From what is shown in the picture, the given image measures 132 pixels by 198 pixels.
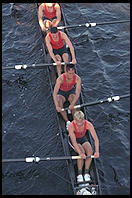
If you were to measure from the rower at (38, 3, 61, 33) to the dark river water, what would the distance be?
1225mm

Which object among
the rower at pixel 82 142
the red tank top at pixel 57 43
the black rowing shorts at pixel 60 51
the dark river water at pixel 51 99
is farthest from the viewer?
the black rowing shorts at pixel 60 51

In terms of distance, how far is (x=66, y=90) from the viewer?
33.3ft

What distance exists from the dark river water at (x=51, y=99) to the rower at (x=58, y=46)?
4.13 ft

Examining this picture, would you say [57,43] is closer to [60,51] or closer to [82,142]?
[60,51]

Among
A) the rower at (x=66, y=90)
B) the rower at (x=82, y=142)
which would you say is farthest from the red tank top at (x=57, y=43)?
the rower at (x=82, y=142)

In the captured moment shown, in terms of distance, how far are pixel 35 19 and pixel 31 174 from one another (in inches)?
335

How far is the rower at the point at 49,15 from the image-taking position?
12973 millimetres

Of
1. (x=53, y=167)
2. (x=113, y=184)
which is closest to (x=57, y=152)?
(x=53, y=167)

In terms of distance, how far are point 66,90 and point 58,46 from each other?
218cm

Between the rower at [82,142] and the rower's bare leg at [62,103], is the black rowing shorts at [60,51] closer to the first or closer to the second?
the rower's bare leg at [62,103]

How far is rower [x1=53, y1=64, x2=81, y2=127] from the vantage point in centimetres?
960

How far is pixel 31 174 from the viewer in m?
9.48


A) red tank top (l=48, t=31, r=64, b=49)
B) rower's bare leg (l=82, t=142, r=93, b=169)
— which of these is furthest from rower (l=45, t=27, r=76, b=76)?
rower's bare leg (l=82, t=142, r=93, b=169)

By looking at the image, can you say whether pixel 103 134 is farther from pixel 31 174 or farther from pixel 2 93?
pixel 2 93
